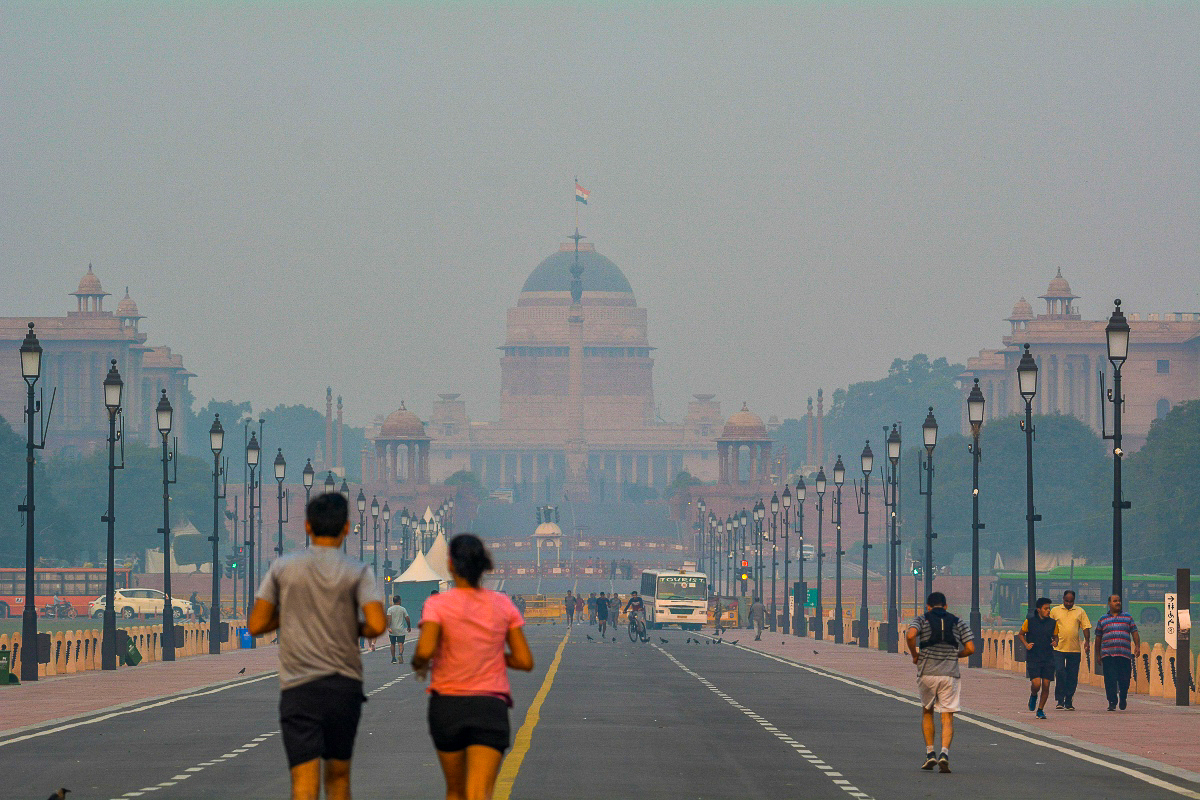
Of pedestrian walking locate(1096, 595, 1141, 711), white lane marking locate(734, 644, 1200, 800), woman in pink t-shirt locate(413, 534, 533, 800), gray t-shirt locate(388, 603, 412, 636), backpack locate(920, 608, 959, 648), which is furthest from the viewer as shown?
gray t-shirt locate(388, 603, 412, 636)

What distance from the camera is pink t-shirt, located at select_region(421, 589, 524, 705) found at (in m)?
12.2

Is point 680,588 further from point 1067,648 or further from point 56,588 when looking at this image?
point 1067,648

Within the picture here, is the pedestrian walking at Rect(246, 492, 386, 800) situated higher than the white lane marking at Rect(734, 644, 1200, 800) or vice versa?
the pedestrian walking at Rect(246, 492, 386, 800)

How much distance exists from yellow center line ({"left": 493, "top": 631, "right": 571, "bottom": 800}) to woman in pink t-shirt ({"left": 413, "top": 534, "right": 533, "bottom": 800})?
592 centimetres

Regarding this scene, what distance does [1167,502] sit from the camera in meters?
126

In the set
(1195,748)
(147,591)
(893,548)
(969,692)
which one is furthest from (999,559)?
(1195,748)

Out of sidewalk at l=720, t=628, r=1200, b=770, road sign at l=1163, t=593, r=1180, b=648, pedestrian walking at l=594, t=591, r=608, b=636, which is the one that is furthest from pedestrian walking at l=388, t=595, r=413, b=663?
pedestrian walking at l=594, t=591, r=608, b=636

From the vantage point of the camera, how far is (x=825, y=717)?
101ft

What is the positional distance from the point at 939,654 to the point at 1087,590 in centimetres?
10086

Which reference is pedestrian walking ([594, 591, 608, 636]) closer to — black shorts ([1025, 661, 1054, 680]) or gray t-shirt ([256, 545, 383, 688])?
black shorts ([1025, 661, 1054, 680])

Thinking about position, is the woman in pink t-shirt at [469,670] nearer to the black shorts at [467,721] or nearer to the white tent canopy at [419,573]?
the black shorts at [467,721]

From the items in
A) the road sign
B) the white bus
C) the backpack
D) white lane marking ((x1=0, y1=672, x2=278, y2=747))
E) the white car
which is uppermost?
the backpack

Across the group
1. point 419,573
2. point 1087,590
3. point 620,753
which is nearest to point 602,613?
point 419,573

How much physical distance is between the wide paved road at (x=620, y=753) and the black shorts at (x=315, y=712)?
249 inches
